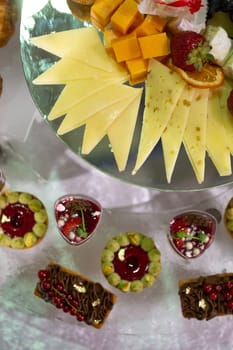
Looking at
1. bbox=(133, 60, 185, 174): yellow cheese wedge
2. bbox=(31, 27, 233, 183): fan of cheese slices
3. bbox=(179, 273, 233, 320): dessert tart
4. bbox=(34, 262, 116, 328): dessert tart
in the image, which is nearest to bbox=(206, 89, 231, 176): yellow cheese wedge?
bbox=(31, 27, 233, 183): fan of cheese slices

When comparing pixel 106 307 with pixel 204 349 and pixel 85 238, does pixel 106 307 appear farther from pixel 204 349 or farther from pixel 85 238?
pixel 204 349

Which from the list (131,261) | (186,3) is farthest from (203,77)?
(131,261)

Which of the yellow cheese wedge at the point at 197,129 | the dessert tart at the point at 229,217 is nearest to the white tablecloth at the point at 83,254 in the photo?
the dessert tart at the point at 229,217

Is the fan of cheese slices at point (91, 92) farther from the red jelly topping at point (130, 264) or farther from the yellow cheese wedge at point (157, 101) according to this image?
the red jelly topping at point (130, 264)

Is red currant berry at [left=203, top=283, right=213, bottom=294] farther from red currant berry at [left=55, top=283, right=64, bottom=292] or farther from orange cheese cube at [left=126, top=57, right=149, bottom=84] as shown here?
orange cheese cube at [left=126, top=57, right=149, bottom=84]

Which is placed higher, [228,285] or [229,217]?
[229,217]

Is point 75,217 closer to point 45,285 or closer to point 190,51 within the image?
point 45,285

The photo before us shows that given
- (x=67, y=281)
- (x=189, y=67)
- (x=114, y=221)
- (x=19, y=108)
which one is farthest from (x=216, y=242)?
(x=19, y=108)
